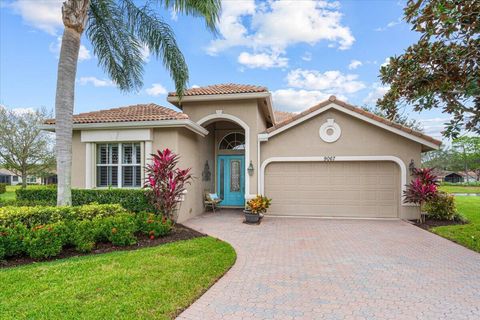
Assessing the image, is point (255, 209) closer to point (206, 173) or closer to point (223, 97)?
point (206, 173)

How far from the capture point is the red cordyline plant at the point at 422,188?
10469 mm

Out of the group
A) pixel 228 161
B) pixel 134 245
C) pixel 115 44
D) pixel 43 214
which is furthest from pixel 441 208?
pixel 115 44

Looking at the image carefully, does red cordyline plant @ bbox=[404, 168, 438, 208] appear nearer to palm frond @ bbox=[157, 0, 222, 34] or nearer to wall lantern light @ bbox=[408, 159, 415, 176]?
wall lantern light @ bbox=[408, 159, 415, 176]

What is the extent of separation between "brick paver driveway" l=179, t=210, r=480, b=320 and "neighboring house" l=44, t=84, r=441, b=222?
10.2ft

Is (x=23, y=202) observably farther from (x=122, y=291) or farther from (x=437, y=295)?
(x=437, y=295)

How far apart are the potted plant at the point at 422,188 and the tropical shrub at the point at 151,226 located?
30.0ft

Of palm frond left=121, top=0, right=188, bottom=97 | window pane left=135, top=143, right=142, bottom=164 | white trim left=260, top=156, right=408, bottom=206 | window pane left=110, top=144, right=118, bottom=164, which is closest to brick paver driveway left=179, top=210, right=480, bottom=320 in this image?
white trim left=260, top=156, right=408, bottom=206

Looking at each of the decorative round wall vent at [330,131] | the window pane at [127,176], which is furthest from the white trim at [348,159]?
the window pane at [127,176]

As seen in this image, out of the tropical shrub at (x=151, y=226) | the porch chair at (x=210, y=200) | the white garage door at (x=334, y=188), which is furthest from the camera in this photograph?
the porch chair at (x=210, y=200)

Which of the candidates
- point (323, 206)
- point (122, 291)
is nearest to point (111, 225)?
point (122, 291)

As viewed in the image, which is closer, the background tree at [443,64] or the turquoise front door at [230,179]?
the background tree at [443,64]

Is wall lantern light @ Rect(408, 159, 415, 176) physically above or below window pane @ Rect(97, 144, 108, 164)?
below

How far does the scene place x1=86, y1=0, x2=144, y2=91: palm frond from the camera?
10.6 m

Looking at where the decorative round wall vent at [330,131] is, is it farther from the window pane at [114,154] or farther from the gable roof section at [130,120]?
the window pane at [114,154]
